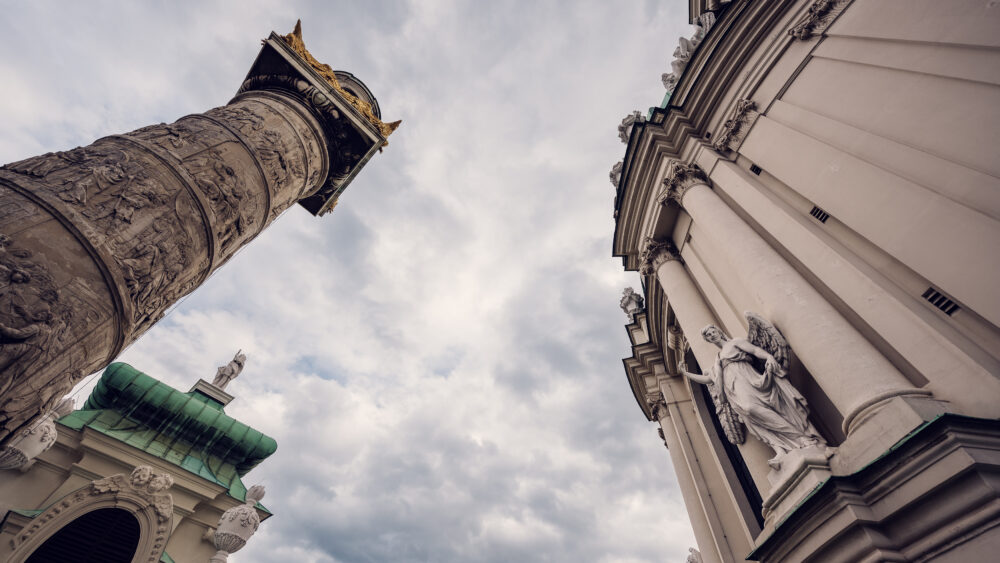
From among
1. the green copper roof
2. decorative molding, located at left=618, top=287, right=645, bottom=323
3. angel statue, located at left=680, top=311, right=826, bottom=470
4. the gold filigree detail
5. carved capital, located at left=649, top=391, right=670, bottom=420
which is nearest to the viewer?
angel statue, located at left=680, top=311, right=826, bottom=470

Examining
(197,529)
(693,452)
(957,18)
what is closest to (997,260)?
(957,18)

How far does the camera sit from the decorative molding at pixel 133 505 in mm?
11039

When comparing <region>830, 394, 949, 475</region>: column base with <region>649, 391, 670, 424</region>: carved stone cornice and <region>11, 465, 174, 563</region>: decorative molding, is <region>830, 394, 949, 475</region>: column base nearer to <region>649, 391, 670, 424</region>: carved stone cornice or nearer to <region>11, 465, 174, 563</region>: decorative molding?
<region>649, 391, 670, 424</region>: carved stone cornice

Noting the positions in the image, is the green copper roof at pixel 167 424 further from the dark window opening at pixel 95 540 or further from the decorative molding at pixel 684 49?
the decorative molding at pixel 684 49

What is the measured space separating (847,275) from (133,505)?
18958 mm

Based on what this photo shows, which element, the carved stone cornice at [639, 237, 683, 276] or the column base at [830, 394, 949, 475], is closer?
the column base at [830, 394, 949, 475]

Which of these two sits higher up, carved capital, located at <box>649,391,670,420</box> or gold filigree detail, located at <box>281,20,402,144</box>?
gold filigree detail, located at <box>281,20,402,144</box>

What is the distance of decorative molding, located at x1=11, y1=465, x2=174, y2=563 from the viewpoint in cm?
1104

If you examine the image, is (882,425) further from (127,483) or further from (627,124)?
(127,483)

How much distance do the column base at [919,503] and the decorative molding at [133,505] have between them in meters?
16.4

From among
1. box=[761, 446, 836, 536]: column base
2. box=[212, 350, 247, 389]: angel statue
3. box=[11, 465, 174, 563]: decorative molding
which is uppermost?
box=[212, 350, 247, 389]: angel statue

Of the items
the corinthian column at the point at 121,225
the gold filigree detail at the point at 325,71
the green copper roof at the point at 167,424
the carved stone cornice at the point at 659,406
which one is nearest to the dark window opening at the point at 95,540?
the green copper roof at the point at 167,424

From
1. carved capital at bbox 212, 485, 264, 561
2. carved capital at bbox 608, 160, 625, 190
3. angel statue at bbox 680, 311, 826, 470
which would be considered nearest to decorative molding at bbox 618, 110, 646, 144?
carved capital at bbox 608, 160, 625, 190

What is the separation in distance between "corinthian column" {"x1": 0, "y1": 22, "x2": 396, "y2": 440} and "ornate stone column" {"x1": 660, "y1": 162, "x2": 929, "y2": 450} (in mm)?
10410
